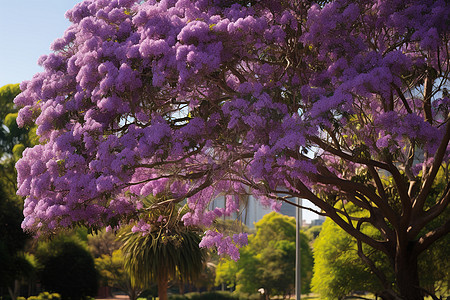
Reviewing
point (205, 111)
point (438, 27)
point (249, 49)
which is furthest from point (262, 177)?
point (438, 27)

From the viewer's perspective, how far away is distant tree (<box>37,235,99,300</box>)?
1409 inches

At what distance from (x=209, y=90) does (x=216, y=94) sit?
0.16m

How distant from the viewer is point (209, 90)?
11812mm

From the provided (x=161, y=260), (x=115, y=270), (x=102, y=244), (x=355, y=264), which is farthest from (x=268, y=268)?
(x=355, y=264)

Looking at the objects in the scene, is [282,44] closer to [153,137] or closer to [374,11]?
[374,11]

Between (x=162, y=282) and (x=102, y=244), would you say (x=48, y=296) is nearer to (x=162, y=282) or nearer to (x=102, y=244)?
(x=162, y=282)

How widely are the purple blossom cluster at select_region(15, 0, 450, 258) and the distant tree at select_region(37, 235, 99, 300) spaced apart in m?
25.2

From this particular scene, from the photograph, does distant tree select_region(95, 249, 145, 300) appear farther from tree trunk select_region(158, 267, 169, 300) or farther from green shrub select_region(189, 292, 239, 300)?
tree trunk select_region(158, 267, 169, 300)

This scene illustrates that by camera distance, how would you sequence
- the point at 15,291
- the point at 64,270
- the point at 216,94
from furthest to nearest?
the point at 15,291 → the point at 64,270 → the point at 216,94

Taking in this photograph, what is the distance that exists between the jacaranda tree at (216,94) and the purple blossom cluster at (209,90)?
0.08 feet

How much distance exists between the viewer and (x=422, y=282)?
24.7 m

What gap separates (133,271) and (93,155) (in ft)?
55.8

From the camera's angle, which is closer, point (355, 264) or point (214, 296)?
point (355, 264)

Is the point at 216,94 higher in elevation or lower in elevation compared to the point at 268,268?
higher
